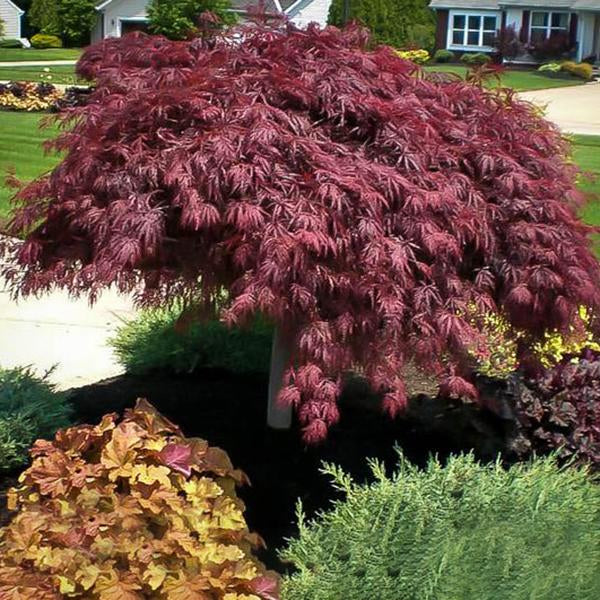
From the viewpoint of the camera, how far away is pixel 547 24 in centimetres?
4725

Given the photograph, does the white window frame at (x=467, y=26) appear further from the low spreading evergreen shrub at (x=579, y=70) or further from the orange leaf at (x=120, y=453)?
the orange leaf at (x=120, y=453)

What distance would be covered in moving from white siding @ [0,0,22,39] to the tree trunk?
53.9m

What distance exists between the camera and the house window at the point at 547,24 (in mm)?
46719

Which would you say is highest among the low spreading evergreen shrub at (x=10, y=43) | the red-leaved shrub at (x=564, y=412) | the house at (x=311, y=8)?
the house at (x=311, y=8)

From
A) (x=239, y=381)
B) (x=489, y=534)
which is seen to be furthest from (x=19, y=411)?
(x=489, y=534)

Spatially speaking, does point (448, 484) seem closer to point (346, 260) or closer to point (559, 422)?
point (346, 260)

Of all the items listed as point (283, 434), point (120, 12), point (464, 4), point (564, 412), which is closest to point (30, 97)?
point (283, 434)

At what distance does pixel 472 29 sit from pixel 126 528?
47.3 meters

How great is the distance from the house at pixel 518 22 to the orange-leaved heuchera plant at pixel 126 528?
4423 centimetres

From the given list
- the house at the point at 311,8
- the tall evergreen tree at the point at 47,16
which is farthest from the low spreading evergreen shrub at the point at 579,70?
the tall evergreen tree at the point at 47,16

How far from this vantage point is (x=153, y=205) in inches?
157

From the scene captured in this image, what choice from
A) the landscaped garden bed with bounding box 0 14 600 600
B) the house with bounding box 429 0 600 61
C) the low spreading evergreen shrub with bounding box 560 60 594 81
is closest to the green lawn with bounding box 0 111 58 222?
the landscaped garden bed with bounding box 0 14 600 600

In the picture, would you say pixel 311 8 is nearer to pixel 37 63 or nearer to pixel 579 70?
pixel 579 70

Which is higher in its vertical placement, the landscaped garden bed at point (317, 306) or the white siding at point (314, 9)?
the white siding at point (314, 9)
